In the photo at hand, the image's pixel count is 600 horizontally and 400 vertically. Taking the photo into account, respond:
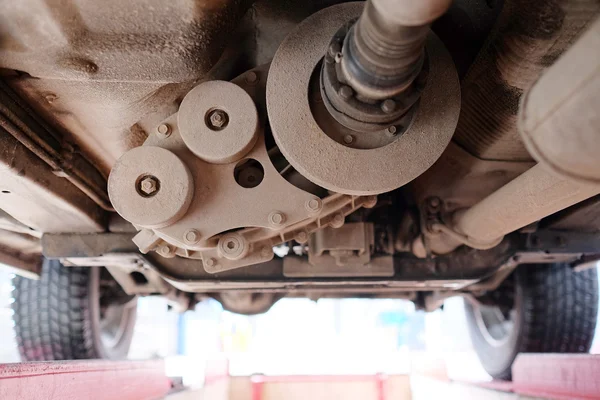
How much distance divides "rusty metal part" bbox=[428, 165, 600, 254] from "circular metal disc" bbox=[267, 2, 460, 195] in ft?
0.59

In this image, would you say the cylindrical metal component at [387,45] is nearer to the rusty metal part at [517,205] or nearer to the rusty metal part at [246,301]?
the rusty metal part at [517,205]

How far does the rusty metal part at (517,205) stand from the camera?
2.98 ft

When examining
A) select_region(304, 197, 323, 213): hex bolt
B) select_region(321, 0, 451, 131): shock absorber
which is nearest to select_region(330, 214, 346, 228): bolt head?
select_region(304, 197, 323, 213): hex bolt

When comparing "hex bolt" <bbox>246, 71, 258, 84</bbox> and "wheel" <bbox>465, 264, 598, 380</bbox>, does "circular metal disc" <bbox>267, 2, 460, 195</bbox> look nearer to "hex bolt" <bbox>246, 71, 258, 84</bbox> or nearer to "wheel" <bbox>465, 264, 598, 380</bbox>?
"hex bolt" <bbox>246, 71, 258, 84</bbox>

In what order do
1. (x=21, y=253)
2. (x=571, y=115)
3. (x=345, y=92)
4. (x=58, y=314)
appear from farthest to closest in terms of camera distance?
(x=58, y=314), (x=21, y=253), (x=345, y=92), (x=571, y=115)

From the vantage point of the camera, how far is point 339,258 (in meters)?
1.46

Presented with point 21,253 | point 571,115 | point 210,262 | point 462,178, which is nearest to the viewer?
point 571,115

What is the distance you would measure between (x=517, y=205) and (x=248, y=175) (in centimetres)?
54

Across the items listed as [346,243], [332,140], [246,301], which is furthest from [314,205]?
[246,301]

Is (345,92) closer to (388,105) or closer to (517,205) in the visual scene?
(388,105)

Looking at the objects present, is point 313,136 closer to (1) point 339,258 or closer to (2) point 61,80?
(2) point 61,80

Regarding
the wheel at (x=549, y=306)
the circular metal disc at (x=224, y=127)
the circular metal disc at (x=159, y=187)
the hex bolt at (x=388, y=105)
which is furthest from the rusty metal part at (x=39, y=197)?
the wheel at (x=549, y=306)

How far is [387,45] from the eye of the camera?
0.75 metres

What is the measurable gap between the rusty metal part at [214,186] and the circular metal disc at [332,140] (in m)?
0.08
